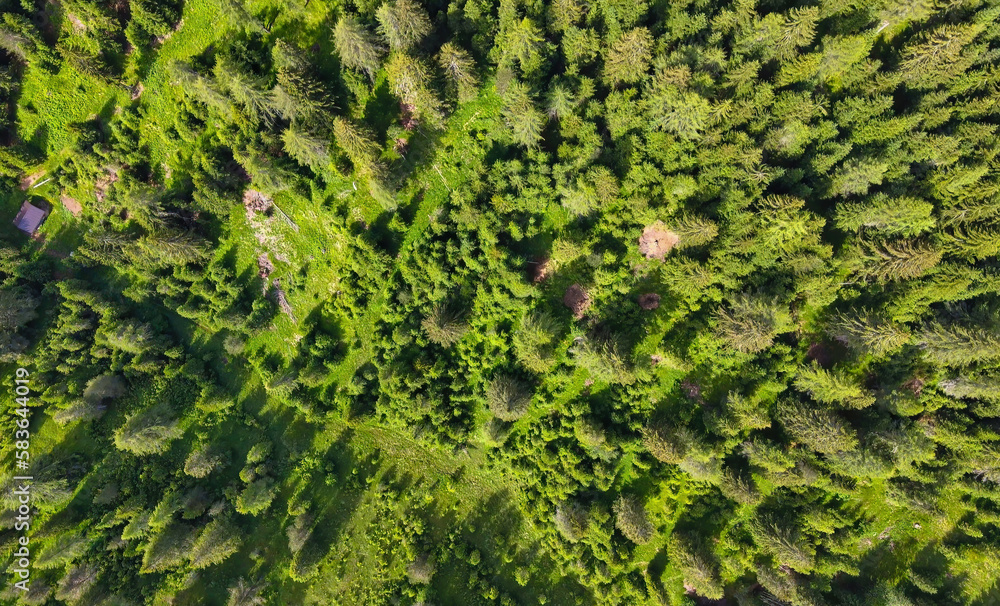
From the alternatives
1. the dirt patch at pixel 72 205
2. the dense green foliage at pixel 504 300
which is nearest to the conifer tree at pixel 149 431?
the dense green foliage at pixel 504 300

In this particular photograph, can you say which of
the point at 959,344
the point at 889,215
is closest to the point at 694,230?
the point at 889,215

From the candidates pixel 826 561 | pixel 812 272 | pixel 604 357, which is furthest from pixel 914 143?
pixel 826 561

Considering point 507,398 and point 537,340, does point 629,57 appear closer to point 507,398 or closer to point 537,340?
point 537,340

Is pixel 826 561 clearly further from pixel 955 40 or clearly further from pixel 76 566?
pixel 76 566

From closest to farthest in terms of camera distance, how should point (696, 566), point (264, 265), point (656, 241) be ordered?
1. point (696, 566)
2. point (656, 241)
3. point (264, 265)

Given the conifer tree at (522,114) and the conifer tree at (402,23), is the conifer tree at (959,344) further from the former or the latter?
the conifer tree at (402,23)
